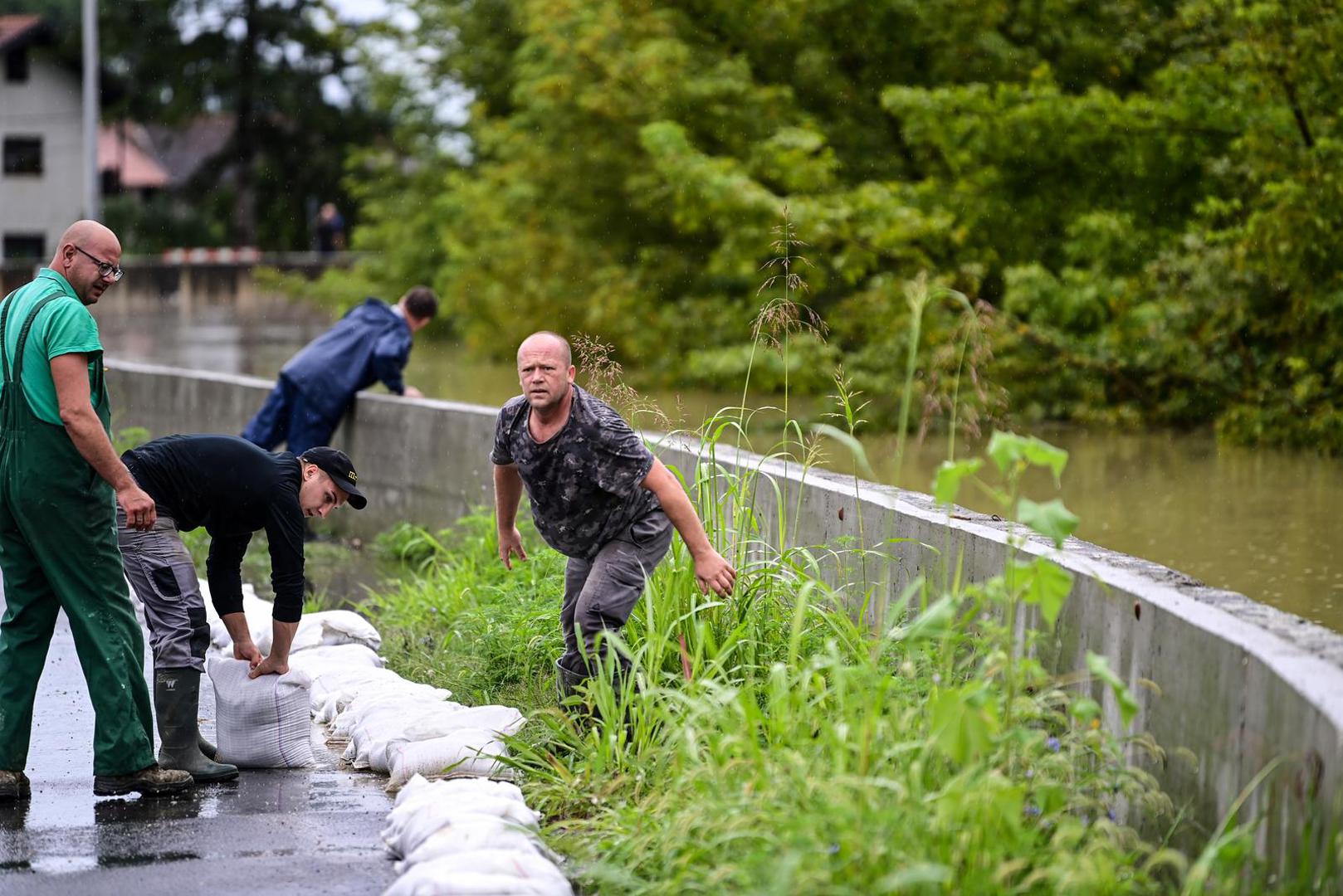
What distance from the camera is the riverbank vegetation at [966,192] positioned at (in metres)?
16.4

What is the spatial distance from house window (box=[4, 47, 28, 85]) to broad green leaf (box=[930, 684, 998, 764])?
60154 millimetres

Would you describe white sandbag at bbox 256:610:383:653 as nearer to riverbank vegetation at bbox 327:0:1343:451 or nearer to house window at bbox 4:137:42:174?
riverbank vegetation at bbox 327:0:1343:451

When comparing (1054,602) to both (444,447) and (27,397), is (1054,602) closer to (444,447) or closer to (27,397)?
(27,397)

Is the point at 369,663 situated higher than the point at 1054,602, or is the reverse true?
the point at 1054,602

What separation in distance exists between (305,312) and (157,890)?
117 ft

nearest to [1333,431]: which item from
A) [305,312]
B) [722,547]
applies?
[722,547]

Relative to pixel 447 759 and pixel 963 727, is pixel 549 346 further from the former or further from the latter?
pixel 963 727

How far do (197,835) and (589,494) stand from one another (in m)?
1.69

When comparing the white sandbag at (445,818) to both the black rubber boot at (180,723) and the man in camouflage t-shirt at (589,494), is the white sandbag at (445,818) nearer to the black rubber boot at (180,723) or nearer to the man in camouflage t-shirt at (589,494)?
the man in camouflage t-shirt at (589,494)

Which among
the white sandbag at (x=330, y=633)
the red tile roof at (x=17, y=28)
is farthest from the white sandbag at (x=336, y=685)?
the red tile roof at (x=17, y=28)

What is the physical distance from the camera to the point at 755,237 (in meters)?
20.0

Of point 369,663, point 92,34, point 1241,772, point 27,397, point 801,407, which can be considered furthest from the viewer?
point 92,34

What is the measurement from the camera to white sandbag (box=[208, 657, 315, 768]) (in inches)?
245

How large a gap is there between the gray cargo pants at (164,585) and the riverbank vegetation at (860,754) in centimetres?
128
